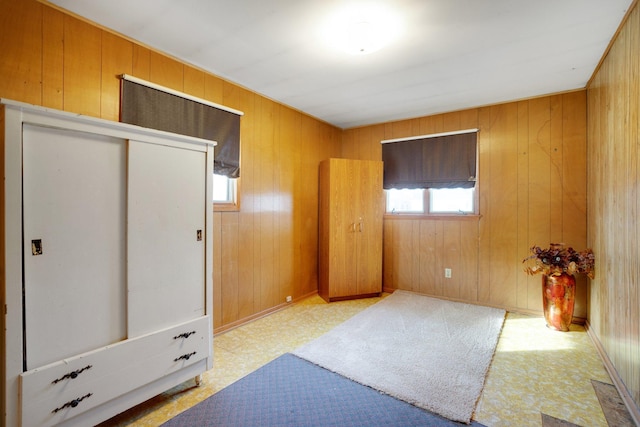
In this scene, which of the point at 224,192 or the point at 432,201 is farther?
the point at 432,201

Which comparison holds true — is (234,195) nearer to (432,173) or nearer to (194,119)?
(194,119)

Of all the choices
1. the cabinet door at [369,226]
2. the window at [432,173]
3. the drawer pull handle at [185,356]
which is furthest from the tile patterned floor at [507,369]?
the window at [432,173]

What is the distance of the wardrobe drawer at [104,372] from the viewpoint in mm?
1312

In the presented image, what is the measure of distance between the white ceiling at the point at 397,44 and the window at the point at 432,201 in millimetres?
1122

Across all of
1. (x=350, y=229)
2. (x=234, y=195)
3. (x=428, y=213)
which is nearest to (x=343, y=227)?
(x=350, y=229)

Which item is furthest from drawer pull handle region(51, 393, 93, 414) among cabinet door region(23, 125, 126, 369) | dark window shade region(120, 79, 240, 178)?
dark window shade region(120, 79, 240, 178)

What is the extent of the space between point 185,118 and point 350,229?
226cm

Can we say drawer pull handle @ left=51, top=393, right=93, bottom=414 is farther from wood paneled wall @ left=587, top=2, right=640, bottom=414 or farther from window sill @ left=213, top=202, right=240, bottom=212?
wood paneled wall @ left=587, top=2, right=640, bottom=414

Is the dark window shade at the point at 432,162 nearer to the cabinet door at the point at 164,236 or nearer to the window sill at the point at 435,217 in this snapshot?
the window sill at the point at 435,217

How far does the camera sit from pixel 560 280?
9.20 ft

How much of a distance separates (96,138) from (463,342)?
9.94ft

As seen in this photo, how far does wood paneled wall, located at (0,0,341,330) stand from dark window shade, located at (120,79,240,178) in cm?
9

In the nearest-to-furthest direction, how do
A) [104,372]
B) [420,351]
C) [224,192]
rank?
1. [104,372]
2. [420,351]
3. [224,192]

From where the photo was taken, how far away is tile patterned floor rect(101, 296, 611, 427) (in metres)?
1.70
